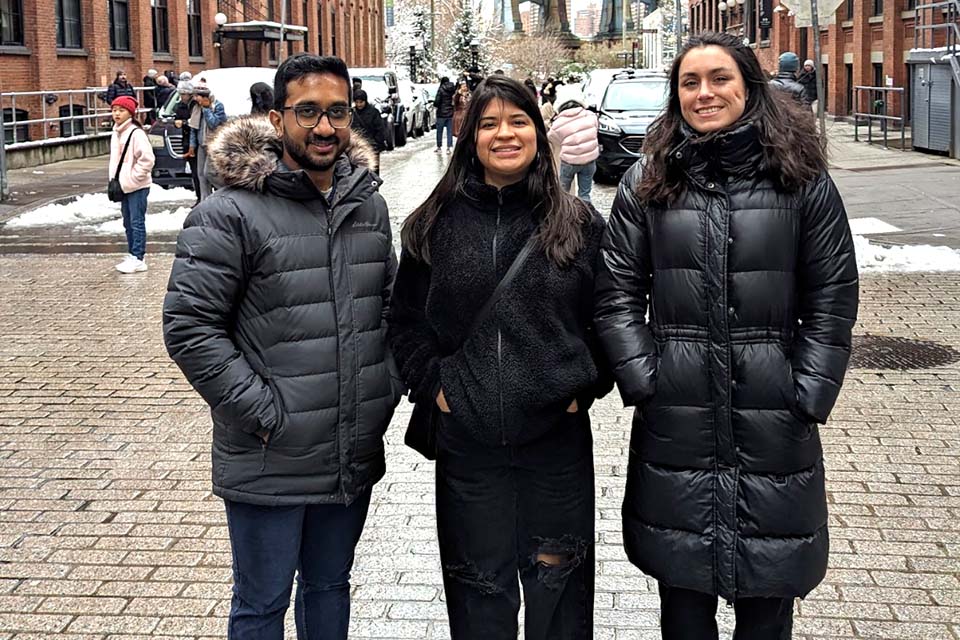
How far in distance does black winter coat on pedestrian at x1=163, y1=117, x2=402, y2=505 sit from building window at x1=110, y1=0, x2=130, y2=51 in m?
31.8

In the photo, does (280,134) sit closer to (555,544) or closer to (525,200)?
(525,200)

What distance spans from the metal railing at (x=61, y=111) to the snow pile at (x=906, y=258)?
1791 cm

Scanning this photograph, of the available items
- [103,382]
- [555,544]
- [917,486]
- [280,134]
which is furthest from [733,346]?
[103,382]

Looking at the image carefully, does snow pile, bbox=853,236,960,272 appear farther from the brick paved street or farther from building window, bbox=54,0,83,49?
building window, bbox=54,0,83,49

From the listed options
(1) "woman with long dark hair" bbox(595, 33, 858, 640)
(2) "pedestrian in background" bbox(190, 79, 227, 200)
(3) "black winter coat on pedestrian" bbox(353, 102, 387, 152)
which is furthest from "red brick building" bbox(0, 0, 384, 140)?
(1) "woman with long dark hair" bbox(595, 33, 858, 640)

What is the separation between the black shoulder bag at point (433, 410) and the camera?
3537 mm

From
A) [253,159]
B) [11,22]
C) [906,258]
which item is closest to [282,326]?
[253,159]

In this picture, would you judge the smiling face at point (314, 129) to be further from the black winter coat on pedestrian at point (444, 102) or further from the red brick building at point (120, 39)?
the black winter coat on pedestrian at point (444, 102)

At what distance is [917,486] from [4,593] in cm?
438

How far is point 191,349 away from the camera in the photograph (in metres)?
3.47

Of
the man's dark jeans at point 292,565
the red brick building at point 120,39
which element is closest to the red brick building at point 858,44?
the red brick building at point 120,39

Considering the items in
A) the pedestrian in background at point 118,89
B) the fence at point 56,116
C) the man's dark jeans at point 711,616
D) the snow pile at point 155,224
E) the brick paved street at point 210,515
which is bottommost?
the brick paved street at point 210,515

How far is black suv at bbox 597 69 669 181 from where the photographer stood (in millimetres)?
21531

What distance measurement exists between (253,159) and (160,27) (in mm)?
35878
